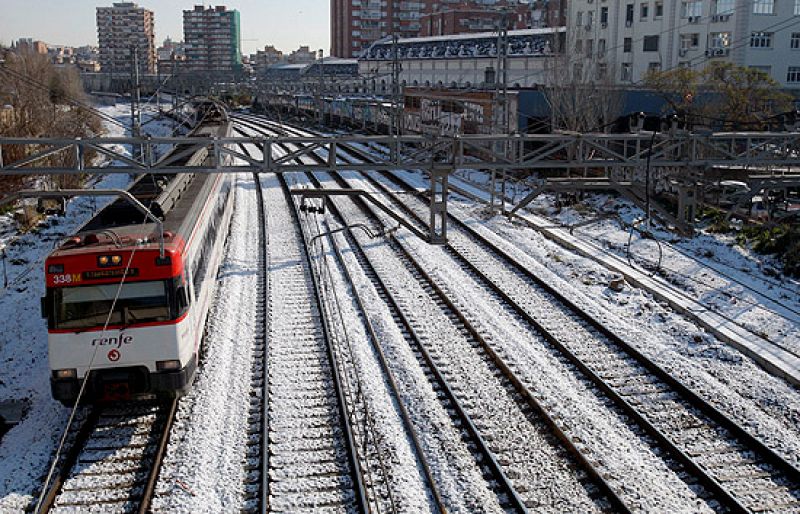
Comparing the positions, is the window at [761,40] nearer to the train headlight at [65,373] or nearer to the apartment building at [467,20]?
the train headlight at [65,373]

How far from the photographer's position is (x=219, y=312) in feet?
48.4

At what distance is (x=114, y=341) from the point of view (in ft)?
32.1

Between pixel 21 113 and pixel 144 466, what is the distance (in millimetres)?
27823

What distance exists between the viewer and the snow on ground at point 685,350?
1055 cm

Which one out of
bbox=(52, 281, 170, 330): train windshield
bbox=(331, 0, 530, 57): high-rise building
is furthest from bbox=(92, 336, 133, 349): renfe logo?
bbox=(331, 0, 530, 57): high-rise building

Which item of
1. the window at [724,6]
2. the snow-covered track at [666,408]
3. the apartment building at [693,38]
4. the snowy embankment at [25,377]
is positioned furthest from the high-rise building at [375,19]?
the snow-covered track at [666,408]

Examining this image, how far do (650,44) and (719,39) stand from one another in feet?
16.1

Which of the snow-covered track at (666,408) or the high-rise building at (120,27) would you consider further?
the high-rise building at (120,27)

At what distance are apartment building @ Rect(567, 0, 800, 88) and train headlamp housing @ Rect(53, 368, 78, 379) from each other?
27527 mm

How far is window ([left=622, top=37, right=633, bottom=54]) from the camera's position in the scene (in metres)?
45.5

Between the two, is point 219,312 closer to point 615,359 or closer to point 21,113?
point 615,359

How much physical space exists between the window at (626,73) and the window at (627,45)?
739 millimetres

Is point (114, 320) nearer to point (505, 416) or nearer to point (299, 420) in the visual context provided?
point (299, 420)

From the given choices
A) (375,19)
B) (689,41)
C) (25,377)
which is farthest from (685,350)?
(375,19)
